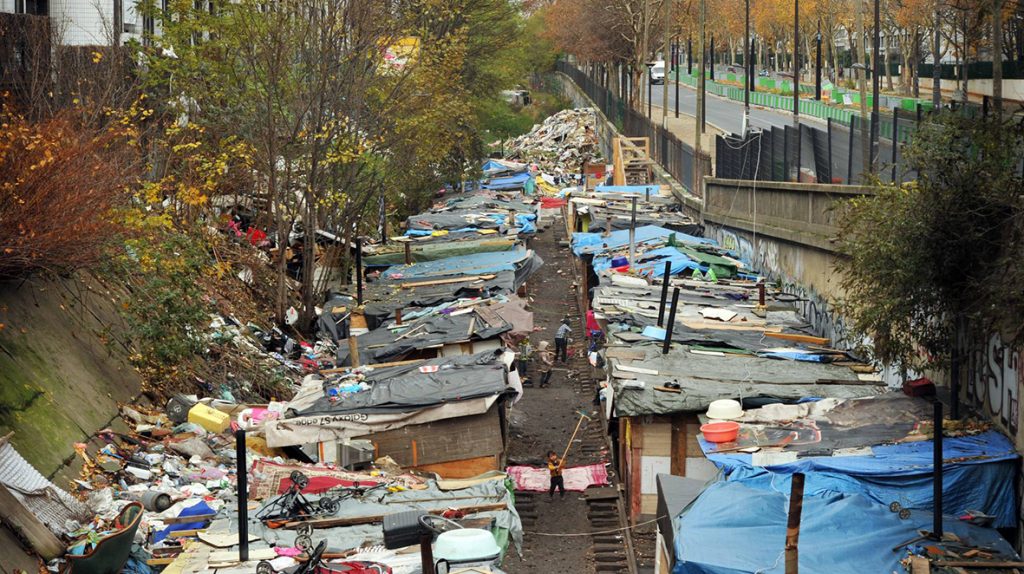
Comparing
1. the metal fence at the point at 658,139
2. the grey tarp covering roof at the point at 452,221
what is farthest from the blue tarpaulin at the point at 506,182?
the grey tarp covering roof at the point at 452,221

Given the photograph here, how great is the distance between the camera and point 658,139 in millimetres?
56312

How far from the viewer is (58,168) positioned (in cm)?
1727

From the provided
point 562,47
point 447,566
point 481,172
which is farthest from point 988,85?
point 562,47

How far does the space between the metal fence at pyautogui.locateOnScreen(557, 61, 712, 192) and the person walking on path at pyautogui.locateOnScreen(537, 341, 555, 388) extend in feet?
41.3

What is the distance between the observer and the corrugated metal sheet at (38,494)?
43.4ft

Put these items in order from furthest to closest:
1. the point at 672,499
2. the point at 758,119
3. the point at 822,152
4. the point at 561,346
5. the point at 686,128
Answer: the point at 758,119 → the point at 686,128 → the point at 561,346 → the point at 822,152 → the point at 672,499

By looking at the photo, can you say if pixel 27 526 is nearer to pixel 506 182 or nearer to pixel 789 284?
pixel 789 284

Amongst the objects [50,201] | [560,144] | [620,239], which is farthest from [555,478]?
[560,144]

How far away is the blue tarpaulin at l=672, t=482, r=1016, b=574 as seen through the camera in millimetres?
10922

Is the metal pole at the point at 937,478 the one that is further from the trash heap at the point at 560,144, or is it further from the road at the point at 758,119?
the trash heap at the point at 560,144

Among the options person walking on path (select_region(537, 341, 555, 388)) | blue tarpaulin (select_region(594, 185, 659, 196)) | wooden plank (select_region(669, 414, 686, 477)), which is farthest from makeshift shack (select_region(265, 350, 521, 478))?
blue tarpaulin (select_region(594, 185, 659, 196))

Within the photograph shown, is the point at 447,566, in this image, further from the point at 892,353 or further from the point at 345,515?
the point at 892,353

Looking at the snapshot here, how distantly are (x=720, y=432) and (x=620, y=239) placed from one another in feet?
59.9

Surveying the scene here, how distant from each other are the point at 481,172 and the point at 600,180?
8822mm
